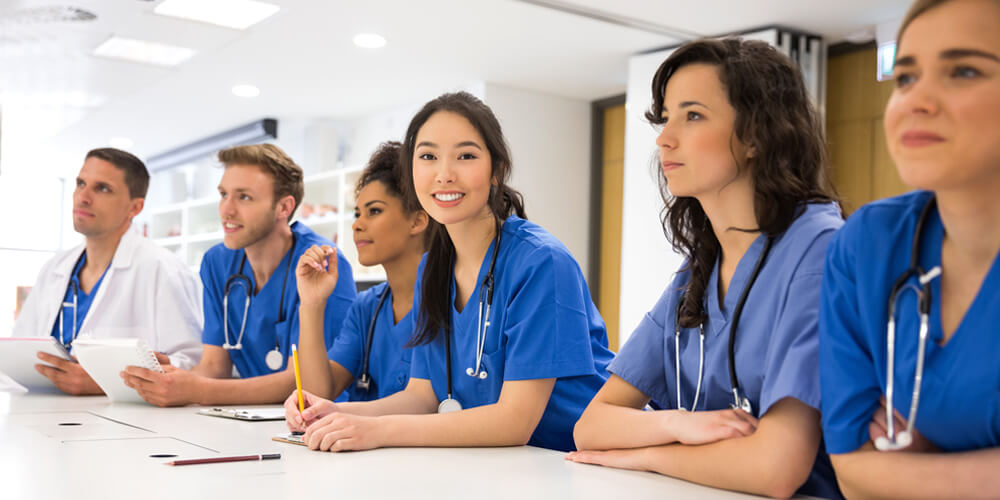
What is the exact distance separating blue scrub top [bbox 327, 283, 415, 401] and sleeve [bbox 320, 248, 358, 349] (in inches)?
3.3

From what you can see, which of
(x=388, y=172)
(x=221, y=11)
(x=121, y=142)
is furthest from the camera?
(x=121, y=142)

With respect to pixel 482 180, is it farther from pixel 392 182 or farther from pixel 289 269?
pixel 289 269

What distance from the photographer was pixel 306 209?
24.1 feet

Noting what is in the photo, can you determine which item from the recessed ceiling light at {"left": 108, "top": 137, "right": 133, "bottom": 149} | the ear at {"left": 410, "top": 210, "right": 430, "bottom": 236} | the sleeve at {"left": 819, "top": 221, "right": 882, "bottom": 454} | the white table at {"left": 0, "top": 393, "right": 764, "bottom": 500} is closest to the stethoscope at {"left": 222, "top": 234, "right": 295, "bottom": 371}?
the ear at {"left": 410, "top": 210, "right": 430, "bottom": 236}

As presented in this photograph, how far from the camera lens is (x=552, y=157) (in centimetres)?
656

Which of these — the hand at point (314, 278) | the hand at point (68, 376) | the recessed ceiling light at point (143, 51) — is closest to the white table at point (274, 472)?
the hand at point (314, 278)

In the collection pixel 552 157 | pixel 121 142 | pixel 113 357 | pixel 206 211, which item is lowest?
pixel 113 357

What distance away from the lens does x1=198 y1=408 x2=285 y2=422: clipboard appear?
2.08m

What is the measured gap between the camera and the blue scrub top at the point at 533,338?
5.77ft

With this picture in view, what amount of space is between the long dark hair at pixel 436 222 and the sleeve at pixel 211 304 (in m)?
1.09

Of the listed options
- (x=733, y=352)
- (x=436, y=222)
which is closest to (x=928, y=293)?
(x=733, y=352)

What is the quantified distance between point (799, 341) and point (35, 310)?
298 centimetres

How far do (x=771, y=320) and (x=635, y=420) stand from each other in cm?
28

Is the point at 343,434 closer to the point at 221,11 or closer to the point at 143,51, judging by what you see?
the point at 221,11
